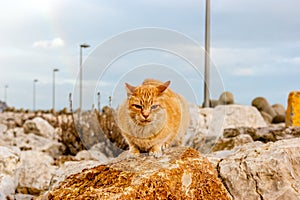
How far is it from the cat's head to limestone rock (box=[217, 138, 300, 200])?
3.03 ft

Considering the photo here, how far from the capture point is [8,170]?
6195 mm

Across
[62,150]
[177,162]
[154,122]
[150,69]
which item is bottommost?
[62,150]

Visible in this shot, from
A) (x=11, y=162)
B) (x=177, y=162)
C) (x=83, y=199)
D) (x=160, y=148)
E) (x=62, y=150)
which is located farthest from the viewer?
(x=62, y=150)

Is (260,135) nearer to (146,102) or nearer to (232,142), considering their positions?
(232,142)

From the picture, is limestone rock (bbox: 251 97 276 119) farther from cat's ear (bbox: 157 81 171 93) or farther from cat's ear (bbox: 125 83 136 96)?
cat's ear (bbox: 125 83 136 96)

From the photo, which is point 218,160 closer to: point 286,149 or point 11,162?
point 286,149

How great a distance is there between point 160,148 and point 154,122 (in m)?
0.30

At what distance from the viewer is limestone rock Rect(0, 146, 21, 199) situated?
5977 millimetres

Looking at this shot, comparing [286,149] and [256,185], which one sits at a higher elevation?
[286,149]

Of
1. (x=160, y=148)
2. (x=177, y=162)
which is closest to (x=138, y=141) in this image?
(x=160, y=148)

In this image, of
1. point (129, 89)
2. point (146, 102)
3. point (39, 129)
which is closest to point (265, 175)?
point (146, 102)

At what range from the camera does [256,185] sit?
4250 millimetres

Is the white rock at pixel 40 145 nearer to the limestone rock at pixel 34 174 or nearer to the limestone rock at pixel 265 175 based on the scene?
the limestone rock at pixel 34 174

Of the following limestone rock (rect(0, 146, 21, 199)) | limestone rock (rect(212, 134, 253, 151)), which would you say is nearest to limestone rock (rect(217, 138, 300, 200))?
limestone rock (rect(0, 146, 21, 199))
